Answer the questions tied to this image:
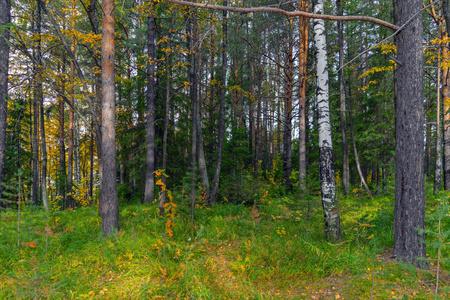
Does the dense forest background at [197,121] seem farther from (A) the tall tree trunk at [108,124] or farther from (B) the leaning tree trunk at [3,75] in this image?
(B) the leaning tree trunk at [3,75]

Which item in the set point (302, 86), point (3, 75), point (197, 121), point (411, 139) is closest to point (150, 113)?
point (197, 121)

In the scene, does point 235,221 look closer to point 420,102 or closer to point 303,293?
point 303,293

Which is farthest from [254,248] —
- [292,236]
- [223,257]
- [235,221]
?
[235,221]

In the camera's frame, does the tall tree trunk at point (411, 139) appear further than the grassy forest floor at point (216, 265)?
Yes

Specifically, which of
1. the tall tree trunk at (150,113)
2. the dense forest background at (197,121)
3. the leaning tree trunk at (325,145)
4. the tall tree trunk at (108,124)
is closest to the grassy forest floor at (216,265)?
the dense forest background at (197,121)

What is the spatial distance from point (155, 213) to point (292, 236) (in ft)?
13.9

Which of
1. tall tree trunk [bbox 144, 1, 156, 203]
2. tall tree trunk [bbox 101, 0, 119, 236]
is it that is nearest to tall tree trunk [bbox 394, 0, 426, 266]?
tall tree trunk [bbox 101, 0, 119, 236]

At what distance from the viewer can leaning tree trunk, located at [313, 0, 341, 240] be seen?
4.83 m

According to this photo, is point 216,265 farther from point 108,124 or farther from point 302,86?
point 302,86

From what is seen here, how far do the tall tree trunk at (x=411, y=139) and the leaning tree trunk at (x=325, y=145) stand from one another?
113 centimetres

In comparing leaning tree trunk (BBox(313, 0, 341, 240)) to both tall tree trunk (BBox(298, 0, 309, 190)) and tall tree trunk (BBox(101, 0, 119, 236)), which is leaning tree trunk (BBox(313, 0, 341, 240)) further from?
tall tree trunk (BBox(298, 0, 309, 190))

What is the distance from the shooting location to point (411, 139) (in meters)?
3.91

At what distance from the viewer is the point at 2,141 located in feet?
16.3

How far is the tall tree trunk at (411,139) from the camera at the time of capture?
3869 millimetres
